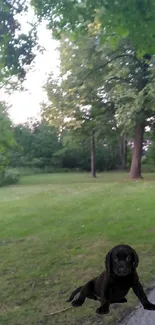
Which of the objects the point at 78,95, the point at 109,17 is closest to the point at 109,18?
the point at 109,17

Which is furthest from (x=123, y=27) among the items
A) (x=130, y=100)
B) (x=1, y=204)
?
(x=130, y=100)

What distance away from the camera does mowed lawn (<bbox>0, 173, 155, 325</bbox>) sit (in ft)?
14.9

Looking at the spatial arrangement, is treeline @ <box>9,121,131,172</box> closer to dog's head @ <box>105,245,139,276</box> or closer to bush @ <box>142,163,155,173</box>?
bush @ <box>142,163,155,173</box>

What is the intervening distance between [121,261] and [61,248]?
7007 millimetres

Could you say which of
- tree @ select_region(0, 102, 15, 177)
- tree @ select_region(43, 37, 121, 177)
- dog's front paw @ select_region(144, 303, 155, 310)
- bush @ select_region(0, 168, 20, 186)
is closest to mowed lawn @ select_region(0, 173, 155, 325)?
dog's front paw @ select_region(144, 303, 155, 310)

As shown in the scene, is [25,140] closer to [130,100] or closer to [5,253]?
[130,100]

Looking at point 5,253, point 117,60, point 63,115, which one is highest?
point 117,60

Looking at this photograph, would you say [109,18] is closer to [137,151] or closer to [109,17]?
[109,17]

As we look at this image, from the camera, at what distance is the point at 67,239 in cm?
880

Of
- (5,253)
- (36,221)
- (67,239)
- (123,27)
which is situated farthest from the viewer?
(36,221)

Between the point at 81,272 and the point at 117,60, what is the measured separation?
64.7ft

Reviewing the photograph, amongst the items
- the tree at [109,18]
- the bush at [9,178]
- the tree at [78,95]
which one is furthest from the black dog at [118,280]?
the bush at [9,178]

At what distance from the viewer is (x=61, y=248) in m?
7.92

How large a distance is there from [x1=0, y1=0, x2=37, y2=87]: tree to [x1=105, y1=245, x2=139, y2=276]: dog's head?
5.03 metres
